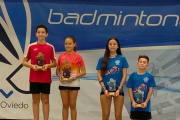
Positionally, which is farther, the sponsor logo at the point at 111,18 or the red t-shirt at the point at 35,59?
the sponsor logo at the point at 111,18

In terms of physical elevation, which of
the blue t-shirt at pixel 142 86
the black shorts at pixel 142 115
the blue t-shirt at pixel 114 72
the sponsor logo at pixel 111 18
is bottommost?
the black shorts at pixel 142 115

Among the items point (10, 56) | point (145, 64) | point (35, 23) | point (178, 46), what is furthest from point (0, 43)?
point (178, 46)

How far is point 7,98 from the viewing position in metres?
4.93

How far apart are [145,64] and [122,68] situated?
12.3 inches

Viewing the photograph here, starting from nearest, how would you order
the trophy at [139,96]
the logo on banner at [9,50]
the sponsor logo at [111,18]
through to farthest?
the trophy at [139,96], the sponsor logo at [111,18], the logo on banner at [9,50]

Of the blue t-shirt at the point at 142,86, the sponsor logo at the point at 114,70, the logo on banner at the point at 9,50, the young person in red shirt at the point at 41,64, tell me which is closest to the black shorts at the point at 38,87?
the young person in red shirt at the point at 41,64

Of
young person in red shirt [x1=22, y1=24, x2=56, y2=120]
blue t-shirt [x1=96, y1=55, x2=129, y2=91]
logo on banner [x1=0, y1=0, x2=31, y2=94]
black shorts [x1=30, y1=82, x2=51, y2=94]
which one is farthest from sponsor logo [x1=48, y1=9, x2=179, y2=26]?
black shorts [x1=30, y1=82, x2=51, y2=94]

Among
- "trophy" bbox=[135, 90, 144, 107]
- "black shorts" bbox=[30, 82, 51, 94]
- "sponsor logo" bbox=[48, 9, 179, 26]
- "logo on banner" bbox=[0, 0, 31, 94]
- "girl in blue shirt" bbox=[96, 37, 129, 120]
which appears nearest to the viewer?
"trophy" bbox=[135, 90, 144, 107]

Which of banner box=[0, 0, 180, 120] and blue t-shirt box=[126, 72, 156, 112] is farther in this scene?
banner box=[0, 0, 180, 120]

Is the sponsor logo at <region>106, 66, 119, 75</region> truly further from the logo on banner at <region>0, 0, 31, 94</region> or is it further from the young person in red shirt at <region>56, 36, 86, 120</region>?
the logo on banner at <region>0, 0, 31, 94</region>

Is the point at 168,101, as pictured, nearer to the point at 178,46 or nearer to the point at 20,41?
the point at 178,46

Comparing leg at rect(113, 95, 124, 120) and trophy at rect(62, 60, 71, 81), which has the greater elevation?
trophy at rect(62, 60, 71, 81)

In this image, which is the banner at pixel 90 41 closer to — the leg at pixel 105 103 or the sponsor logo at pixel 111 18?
the sponsor logo at pixel 111 18

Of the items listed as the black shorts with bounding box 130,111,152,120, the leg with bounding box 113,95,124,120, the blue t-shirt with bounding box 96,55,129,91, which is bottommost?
the black shorts with bounding box 130,111,152,120
